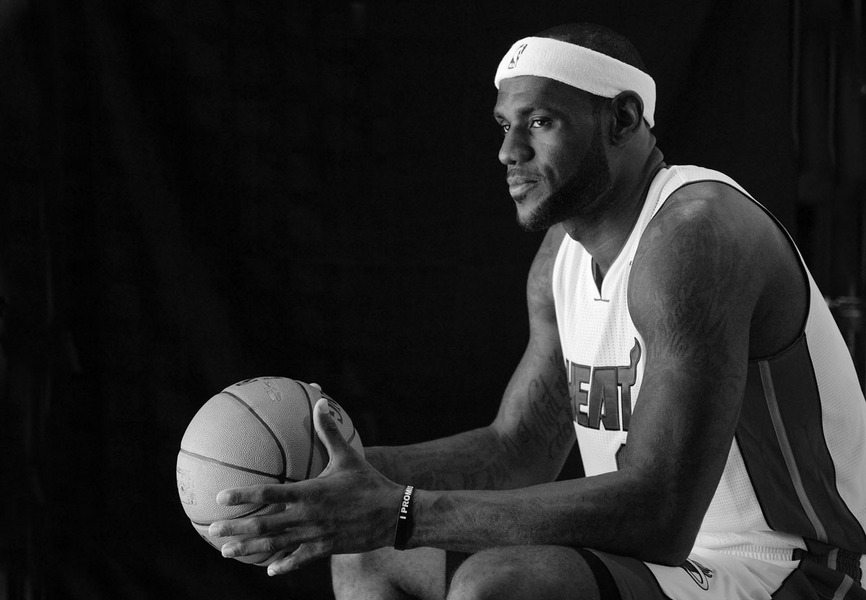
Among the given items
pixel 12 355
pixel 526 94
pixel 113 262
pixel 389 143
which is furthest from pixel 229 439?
pixel 389 143

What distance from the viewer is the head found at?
2223 mm

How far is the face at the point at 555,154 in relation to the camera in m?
2.22

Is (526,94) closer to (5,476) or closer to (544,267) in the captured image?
(544,267)

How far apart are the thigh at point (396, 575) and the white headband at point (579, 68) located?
105 cm

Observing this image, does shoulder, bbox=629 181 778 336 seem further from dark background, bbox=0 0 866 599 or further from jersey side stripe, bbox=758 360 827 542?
dark background, bbox=0 0 866 599

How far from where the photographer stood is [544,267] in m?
2.59

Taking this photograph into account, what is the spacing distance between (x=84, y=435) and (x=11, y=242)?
656 mm

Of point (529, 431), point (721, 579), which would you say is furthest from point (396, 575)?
point (721, 579)

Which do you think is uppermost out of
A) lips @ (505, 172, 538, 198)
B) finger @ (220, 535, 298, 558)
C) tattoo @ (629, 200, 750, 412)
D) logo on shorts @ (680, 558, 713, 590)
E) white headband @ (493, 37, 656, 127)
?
white headband @ (493, 37, 656, 127)

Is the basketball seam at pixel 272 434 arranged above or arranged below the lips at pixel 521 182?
below

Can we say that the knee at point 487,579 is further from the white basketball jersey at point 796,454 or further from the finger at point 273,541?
the white basketball jersey at point 796,454

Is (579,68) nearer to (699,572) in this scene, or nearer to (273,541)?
(699,572)

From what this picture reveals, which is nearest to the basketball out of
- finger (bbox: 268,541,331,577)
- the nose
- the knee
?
finger (bbox: 268,541,331,577)

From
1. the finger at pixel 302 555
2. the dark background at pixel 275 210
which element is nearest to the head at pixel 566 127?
the finger at pixel 302 555
